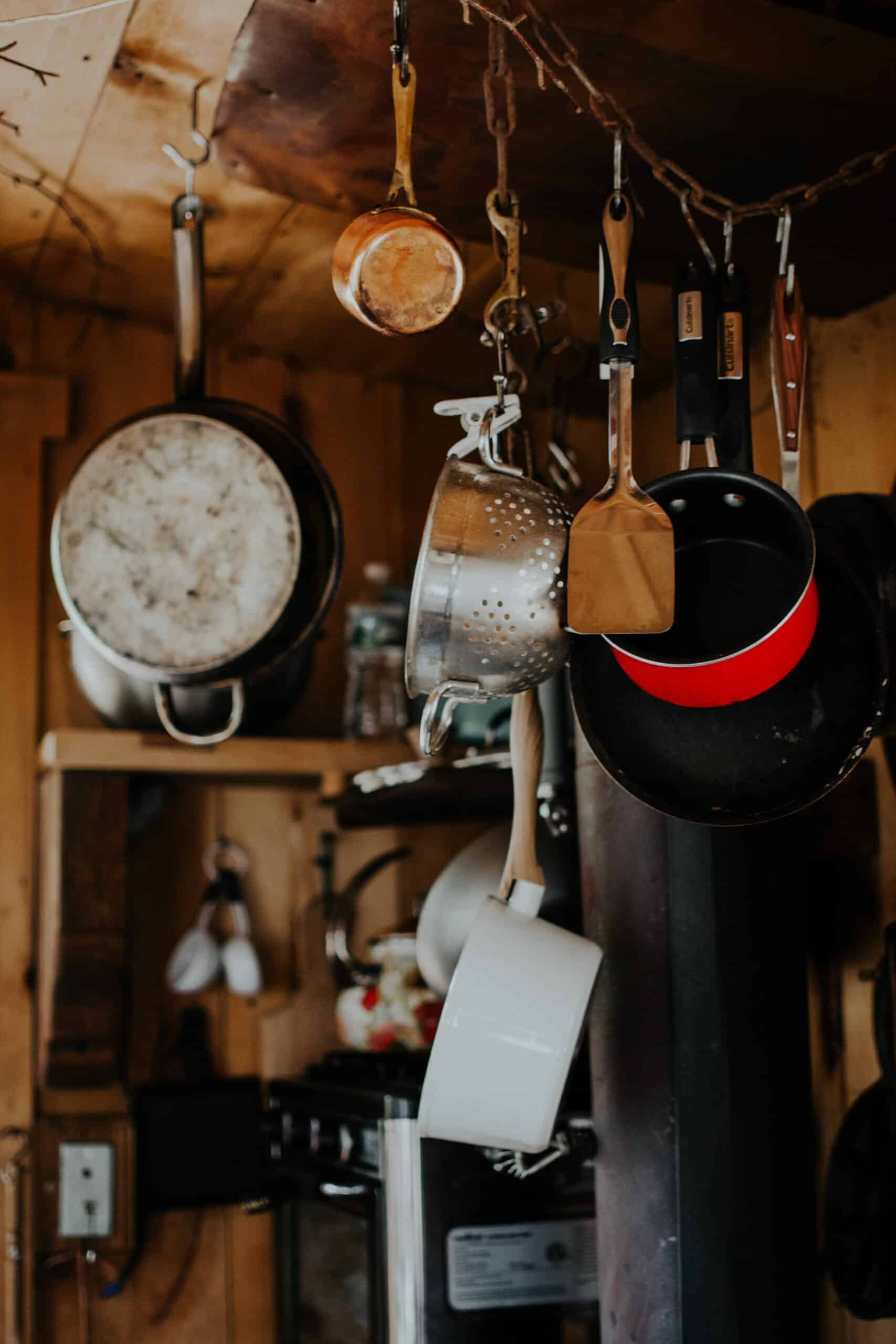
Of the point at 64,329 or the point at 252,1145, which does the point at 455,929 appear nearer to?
the point at 252,1145

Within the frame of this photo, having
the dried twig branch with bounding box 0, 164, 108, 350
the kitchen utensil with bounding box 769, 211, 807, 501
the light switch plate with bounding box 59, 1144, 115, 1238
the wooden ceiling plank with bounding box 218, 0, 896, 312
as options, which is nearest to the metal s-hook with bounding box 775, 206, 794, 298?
the kitchen utensil with bounding box 769, 211, 807, 501

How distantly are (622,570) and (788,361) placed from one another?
0.88 feet

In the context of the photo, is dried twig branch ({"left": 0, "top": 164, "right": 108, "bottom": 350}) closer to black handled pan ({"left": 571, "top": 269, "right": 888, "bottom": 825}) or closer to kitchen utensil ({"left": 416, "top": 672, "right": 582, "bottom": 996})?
kitchen utensil ({"left": 416, "top": 672, "right": 582, "bottom": 996})

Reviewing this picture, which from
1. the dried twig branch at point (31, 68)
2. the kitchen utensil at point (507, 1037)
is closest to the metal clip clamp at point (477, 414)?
the kitchen utensil at point (507, 1037)

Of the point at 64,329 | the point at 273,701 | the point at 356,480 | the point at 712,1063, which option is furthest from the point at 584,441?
the point at 712,1063

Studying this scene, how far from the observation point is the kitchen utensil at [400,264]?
1.01 m

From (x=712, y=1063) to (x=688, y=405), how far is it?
1.88 feet

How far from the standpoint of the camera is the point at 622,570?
3.28 ft

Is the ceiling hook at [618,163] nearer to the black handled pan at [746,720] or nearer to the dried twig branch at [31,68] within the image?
the black handled pan at [746,720]

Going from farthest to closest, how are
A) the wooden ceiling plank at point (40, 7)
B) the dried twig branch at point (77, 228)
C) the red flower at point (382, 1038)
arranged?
1. the red flower at point (382, 1038)
2. the dried twig branch at point (77, 228)
3. the wooden ceiling plank at point (40, 7)

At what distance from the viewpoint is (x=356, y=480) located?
2.25 metres

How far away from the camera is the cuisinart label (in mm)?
1456

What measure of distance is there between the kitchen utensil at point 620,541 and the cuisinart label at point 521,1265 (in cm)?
77

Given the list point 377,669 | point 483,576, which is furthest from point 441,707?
point 377,669
